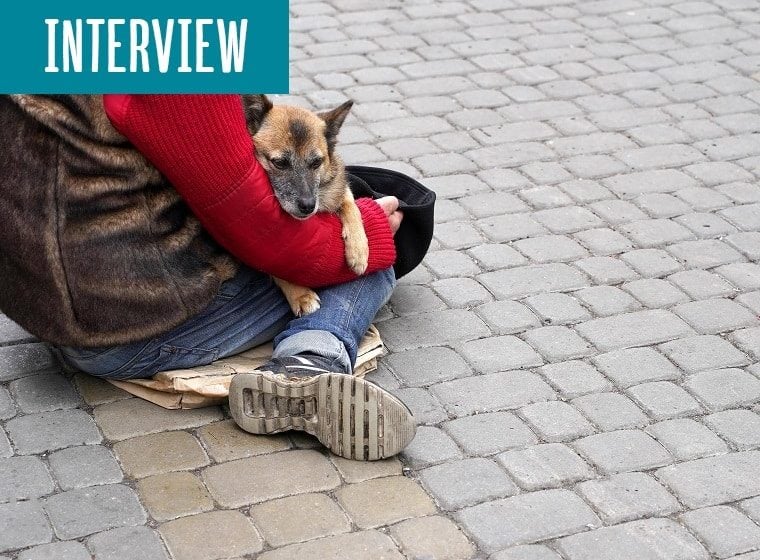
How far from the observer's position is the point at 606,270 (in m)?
5.06

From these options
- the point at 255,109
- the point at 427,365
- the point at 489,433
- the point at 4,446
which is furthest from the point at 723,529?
the point at 4,446

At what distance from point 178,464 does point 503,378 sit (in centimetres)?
121

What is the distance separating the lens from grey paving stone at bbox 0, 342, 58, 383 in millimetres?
4246

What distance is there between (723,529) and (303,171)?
1836 millimetres

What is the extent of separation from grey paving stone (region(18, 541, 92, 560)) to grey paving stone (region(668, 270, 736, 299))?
2.66 m

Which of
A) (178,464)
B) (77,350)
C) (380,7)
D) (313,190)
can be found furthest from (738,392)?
(380,7)

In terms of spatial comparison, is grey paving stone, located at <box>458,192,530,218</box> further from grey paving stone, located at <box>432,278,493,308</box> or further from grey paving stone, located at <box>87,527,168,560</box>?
grey paving stone, located at <box>87,527,168,560</box>

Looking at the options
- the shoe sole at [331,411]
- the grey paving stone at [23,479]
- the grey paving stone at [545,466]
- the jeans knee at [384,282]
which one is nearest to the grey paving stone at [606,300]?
the jeans knee at [384,282]

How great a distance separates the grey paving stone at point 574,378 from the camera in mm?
4250

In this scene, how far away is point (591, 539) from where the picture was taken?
3492mm

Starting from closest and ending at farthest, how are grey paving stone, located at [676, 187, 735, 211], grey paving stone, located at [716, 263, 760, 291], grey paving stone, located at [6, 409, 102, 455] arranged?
grey paving stone, located at [6, 409, 102, 455], grey paving stone, located at [716, 263, 760, 291], grey paving stone, located at [676, 187, 735, 211]

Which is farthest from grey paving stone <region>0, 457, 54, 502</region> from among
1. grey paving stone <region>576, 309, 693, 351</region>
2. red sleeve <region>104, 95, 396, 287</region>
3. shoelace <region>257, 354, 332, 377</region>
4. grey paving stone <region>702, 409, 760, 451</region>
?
grey paving stone <region>702, 409, 760, 451</region>

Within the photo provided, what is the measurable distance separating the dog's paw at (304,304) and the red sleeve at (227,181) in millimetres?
42

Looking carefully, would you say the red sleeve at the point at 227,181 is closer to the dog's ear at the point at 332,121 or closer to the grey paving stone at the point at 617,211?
the dog's ear at the point at 332,121
